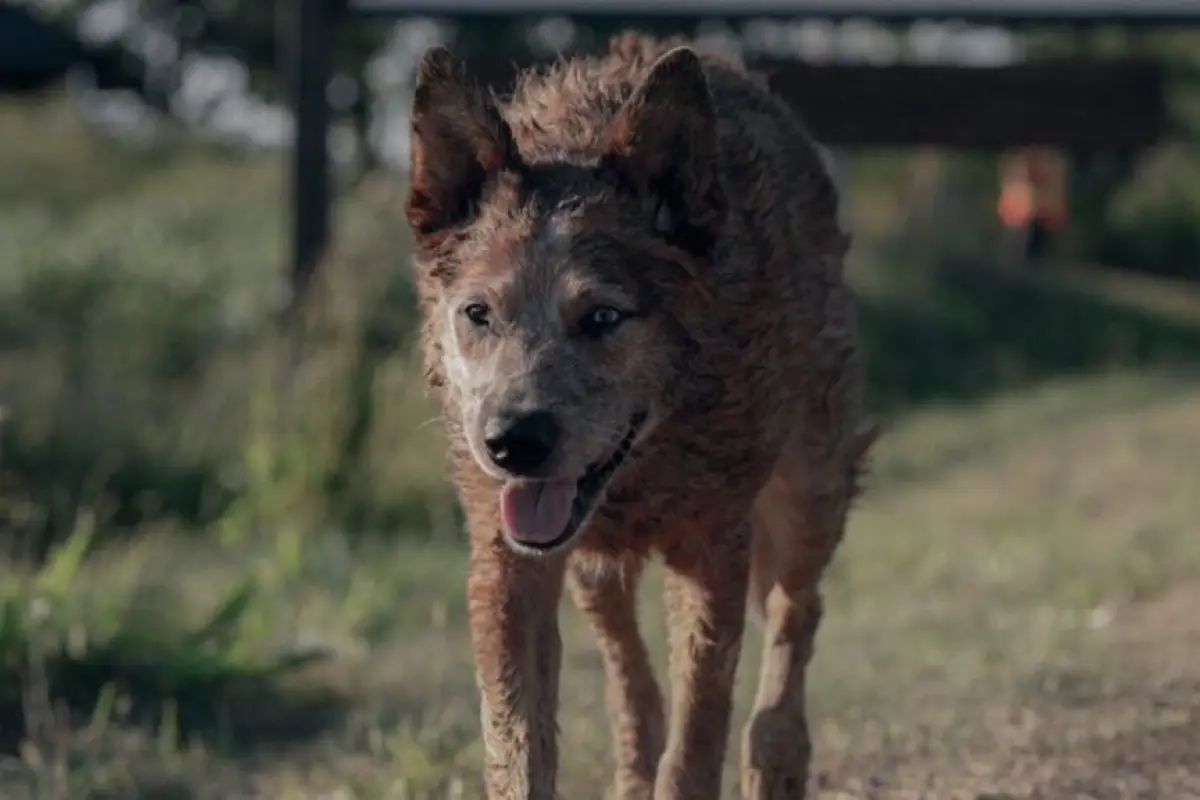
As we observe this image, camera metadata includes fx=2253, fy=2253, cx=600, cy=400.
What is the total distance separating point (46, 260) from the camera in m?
16.5

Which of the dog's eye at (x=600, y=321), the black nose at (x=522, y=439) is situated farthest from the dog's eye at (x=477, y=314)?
the black nose at (x=522, y=439)

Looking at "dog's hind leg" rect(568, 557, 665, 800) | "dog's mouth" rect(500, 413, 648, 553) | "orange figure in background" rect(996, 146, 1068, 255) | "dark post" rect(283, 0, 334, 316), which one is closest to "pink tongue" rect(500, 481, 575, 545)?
"dog's mouth" rect(500, 413, 648, 553)

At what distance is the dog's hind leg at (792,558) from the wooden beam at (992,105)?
7753 millimetres

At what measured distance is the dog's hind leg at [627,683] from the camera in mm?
6266

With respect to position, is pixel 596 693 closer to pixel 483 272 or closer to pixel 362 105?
pixel 483 272

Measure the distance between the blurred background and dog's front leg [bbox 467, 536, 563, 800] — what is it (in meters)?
1.07

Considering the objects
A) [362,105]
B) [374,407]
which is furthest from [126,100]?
[374,407]

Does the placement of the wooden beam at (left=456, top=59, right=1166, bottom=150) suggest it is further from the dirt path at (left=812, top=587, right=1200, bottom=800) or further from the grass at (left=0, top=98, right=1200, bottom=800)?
the dirt path at (left=812, top=587, right=1200, bottom=800)

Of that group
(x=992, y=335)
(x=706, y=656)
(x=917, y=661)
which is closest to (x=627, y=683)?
(x=706, y=656)

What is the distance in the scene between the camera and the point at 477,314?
17.3 feet

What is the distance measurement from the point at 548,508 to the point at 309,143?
8697mm

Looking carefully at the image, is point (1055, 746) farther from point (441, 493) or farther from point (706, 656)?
point (441, 493)

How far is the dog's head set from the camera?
509 centimetres

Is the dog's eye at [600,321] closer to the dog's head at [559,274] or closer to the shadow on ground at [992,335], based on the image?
the dog's head at [559,274]
